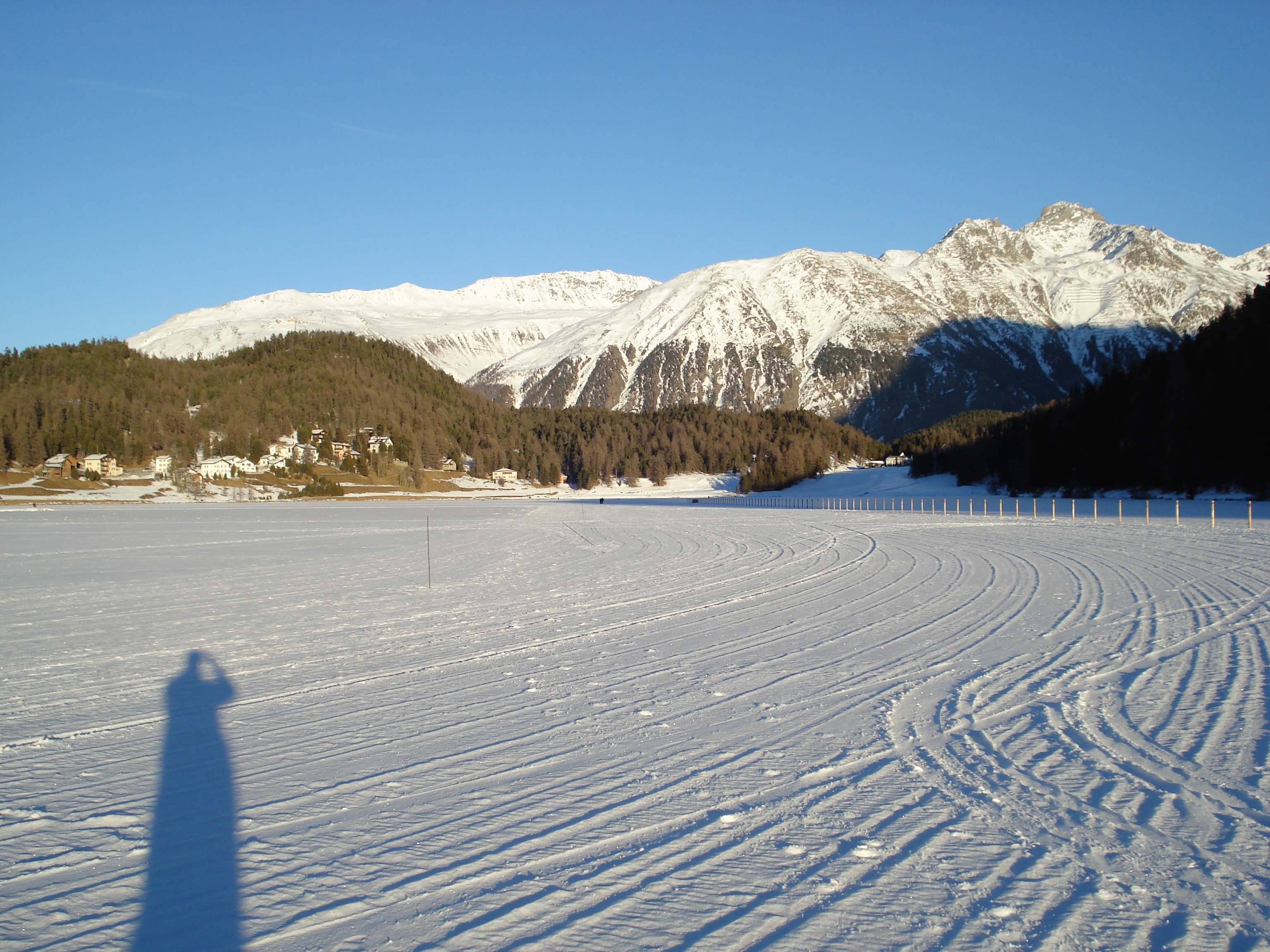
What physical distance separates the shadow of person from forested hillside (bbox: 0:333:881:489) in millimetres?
118311

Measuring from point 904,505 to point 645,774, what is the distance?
68240mm

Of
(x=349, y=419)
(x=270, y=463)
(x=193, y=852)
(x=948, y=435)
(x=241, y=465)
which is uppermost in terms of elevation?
(x=349, y=419)

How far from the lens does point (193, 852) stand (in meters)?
4.23

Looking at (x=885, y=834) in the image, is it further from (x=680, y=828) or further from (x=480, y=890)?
(x=480, y=890)

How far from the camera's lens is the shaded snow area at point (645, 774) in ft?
11.6

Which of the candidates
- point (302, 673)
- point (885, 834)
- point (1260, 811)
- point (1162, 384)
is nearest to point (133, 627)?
point (302, 673)

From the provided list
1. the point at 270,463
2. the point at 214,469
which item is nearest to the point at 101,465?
the point at 214,469

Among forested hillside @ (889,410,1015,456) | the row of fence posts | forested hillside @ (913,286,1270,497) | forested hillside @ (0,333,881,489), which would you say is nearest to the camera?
the row of fence posts

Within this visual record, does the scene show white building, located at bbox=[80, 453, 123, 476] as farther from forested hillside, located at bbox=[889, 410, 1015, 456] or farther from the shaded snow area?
the shaded snow area

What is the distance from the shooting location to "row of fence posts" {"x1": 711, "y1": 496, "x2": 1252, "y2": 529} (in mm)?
44906

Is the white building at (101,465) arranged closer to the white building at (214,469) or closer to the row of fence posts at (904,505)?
the white building at (214,469)

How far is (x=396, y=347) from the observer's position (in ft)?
653

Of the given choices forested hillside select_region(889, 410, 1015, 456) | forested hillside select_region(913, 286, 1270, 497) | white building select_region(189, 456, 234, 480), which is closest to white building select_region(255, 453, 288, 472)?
white building select_region(189, 456, 234, 480)

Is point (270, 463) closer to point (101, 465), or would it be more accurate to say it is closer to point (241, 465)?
point (241, 465)
